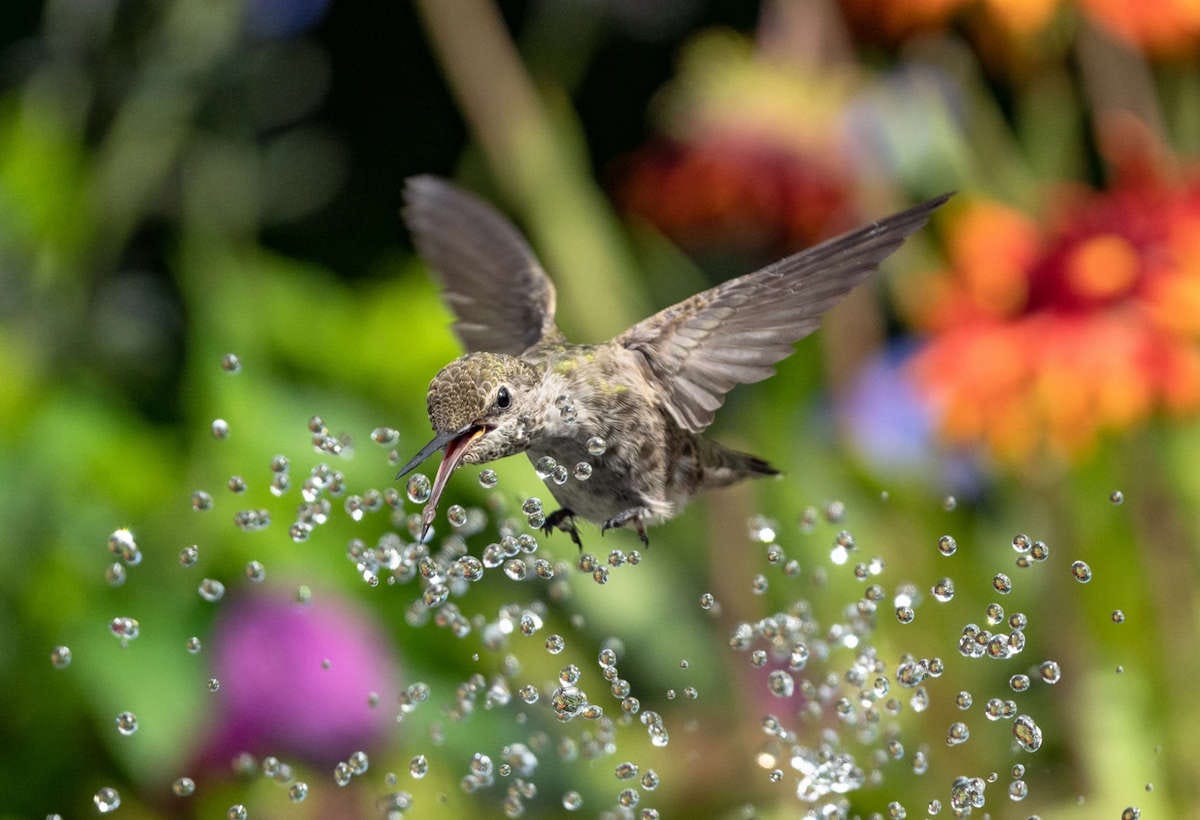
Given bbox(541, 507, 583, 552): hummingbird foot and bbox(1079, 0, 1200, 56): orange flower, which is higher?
bbox(1079, 0, 1200, 56): orange flower

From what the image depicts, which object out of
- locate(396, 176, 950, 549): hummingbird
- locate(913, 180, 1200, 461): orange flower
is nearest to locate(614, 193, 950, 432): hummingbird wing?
locate(396, 176, 950, 549): hummingbird

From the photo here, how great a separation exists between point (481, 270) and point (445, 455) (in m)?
0.38

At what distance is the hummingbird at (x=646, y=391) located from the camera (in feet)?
2.08

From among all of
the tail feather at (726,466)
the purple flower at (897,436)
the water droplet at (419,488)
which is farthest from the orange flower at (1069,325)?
the water droplet at (419,488)

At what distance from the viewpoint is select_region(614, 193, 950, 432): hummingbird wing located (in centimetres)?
71

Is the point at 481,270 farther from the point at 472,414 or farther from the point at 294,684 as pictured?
the point at 294,684

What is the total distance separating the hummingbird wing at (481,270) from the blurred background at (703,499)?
6.7 inches

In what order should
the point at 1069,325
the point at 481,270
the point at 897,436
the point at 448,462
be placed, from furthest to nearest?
the point at 897,436 → the point at 1069,325 → the point at 481,270 → the point at 448,462

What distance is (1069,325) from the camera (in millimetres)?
1485

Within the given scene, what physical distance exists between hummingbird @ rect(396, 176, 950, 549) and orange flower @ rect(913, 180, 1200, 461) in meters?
0.68

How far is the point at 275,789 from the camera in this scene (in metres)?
1.60

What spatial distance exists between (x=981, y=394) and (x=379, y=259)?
1.77m

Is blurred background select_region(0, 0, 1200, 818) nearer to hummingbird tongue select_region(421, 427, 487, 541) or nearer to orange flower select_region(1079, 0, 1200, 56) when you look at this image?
orange flower select_region(1079, 0, 1200, 56)

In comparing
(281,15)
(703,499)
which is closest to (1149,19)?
(703,499)
